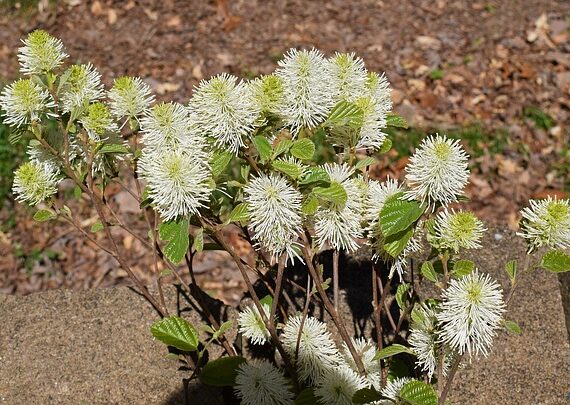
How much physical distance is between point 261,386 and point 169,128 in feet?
1.95

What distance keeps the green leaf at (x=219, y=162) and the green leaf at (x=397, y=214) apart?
304 mm

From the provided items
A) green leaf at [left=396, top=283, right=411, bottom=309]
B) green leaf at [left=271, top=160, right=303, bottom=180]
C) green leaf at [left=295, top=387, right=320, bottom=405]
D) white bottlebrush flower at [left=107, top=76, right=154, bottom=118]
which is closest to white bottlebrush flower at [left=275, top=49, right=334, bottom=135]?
green leaf at [left=271, top=160, right=303, bottom=180]

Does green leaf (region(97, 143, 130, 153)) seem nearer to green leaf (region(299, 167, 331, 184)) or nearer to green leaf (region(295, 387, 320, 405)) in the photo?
green leaf (region(299, 167, 331, 184))

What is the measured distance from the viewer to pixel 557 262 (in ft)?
3.78

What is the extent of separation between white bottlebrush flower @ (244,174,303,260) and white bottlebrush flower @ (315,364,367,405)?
0.36 m

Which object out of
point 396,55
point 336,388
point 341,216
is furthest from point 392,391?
point 396,55

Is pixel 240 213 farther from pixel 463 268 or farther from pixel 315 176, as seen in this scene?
pixel 463 268

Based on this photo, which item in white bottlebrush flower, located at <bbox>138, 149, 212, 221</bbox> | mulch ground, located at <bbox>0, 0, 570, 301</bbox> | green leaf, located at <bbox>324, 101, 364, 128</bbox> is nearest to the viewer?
white bottlebrush flower, located at <bbox>138, 149, 212, 221</bbox>

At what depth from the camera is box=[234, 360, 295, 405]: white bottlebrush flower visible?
1389 millimetres

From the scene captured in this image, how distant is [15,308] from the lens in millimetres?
1931

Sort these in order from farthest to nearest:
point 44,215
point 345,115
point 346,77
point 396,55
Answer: point 396,55
point 44,215
point 346,77
point 345,115

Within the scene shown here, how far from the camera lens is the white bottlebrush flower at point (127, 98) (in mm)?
1345

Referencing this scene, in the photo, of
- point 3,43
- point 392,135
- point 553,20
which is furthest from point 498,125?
point 3,43

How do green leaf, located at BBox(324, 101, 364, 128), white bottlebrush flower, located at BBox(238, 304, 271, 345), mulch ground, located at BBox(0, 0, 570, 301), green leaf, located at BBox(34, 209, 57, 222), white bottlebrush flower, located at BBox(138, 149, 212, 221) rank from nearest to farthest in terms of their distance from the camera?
white bottlebrush flower, located at BBox(138, 149, 212, 221), green leaf, located at BBox(324, 101, 364, 128), green leaf, located at BBox(34, 209, 57, 222), white bottlebrush flower, located at BBox(238, 304, 271, 345), mulch ground, located at BBox(0, 0, 570, 301)
